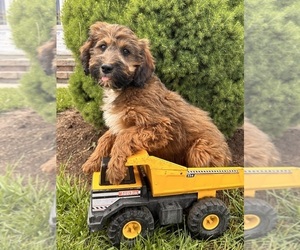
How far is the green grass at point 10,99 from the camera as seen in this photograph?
1260 millimetres

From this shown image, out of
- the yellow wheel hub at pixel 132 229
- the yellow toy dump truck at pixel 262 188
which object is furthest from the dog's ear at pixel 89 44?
the yellow toy dump truck at pixel 262 188

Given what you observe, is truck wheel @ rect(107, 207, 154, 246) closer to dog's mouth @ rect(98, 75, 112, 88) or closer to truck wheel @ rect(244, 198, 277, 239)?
truck wheel @ rect(244, 198, 277, 239)

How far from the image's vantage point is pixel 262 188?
143 cm

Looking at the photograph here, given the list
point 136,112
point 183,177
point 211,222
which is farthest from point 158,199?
point 136,112

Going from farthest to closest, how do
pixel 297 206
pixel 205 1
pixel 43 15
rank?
1. pixel 205 1
2. pixel 297 206
3. pixel 43 15

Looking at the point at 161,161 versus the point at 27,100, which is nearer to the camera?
the point at 27,100

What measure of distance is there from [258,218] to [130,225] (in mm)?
504

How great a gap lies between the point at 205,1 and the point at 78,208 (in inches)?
39.6

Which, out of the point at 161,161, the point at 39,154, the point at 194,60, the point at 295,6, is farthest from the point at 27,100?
the point at 295,6

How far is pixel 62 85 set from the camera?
168 centimetres

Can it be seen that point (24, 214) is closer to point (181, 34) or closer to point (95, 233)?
point (95, 233)

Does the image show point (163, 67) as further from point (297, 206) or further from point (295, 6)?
point (297, 206)

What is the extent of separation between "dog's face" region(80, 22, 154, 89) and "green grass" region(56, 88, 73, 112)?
16 cm

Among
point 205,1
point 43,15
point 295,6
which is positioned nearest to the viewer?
point 43,15
